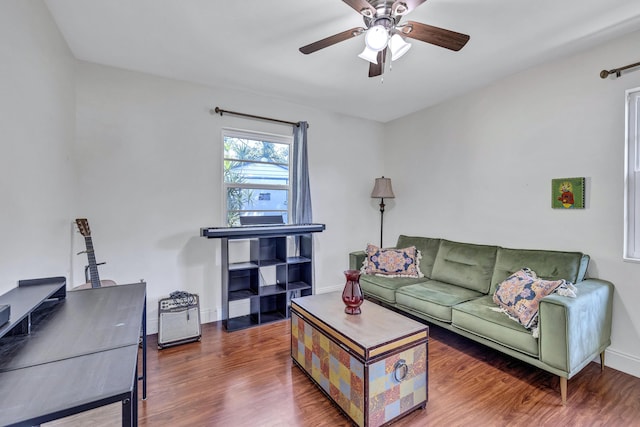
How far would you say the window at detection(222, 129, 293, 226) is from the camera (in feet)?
10.8

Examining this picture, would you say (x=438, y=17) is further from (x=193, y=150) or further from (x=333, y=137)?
(x=193, y=150)

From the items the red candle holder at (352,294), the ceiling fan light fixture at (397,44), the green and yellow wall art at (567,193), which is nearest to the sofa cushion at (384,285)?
the red candle holder at (352,294)

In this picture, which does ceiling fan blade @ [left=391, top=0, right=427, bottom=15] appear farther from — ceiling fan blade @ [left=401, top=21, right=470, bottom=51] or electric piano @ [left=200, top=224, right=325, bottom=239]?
electric piano @ [left=200, top=224, right=325, bottom=239]

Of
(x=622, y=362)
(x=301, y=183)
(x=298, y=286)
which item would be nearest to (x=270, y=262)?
(x=298, y=286)

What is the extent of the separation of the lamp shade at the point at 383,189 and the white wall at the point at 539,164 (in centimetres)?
34

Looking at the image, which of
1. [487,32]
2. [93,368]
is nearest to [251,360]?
[93,368]

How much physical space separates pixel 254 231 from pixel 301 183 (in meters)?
0.96

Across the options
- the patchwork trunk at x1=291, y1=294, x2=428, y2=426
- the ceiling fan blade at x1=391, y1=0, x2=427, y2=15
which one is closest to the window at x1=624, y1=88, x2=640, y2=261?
the patchwork trunk at x1=291, y1=294, x2=428, y2=426

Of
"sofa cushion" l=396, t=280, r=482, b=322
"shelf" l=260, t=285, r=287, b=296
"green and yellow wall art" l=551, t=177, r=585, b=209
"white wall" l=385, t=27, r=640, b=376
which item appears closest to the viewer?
"white wall" l=385, t=27, r=640, b=376

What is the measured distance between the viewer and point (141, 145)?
2793 mm

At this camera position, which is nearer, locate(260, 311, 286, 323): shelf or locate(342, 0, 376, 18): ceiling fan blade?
locate(342, 0, 376, 18): ceiling fan blade

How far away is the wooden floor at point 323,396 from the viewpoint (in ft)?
5.64

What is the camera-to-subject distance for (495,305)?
242cm

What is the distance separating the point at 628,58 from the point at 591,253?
1507 millimetres
